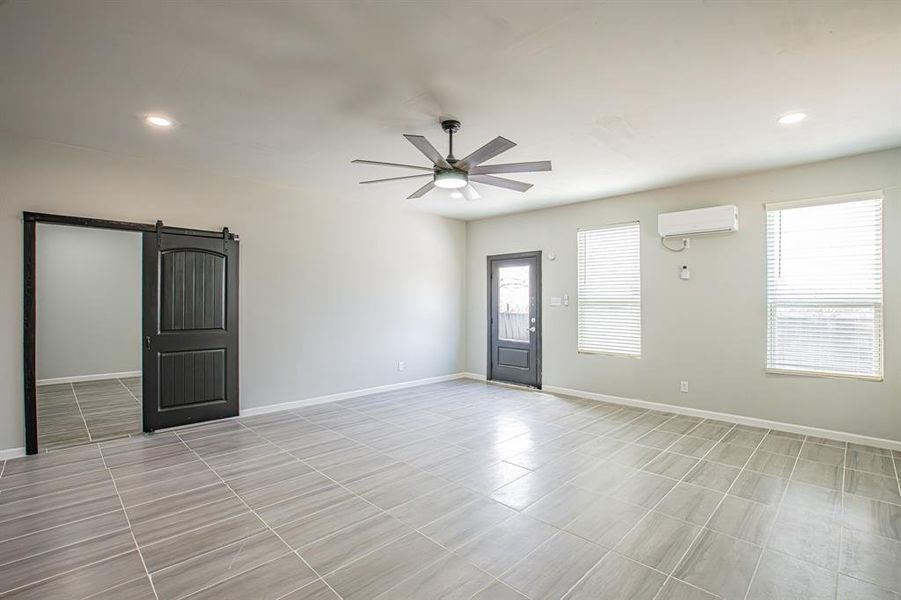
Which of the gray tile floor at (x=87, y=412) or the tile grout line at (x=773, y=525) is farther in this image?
the gray tile floor at (x=87, y=412)

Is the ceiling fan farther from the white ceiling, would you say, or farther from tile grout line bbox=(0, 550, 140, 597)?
tile grout line bbox=(0, 550, 140, 597)

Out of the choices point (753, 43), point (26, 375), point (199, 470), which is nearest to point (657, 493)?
point (753, 43)

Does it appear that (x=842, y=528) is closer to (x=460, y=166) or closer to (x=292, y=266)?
(x=460, y=166)

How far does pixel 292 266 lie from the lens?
214 inches

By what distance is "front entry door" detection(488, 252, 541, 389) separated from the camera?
263 inches

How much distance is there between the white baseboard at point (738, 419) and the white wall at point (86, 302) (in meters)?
7.27

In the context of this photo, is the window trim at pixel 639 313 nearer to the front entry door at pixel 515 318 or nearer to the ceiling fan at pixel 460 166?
the front entry door at pixel 515 318

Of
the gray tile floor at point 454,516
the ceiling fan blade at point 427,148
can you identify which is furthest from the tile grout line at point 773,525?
the ceiling fan blade at point 427,148

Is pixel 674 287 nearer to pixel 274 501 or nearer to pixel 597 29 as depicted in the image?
pixel 597 29

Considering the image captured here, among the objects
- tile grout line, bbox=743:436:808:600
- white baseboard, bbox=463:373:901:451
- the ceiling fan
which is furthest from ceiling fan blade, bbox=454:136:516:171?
white baseboard, bbox=463:373:901:451

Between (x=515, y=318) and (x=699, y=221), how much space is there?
9.78 ft

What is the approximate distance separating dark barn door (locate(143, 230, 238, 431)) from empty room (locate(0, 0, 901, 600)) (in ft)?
0.10

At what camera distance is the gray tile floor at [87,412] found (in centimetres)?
432

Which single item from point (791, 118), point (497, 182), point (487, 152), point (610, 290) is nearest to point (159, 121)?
→ point (487, 152)
